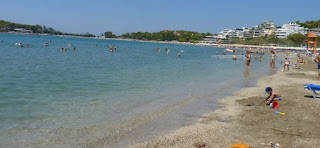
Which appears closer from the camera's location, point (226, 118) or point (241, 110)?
point (226, 118)

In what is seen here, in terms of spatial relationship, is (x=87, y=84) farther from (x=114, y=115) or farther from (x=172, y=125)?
(x=172, y=125)

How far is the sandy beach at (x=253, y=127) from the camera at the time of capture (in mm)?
6898

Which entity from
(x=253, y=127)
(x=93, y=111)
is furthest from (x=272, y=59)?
(x=93, y=111)

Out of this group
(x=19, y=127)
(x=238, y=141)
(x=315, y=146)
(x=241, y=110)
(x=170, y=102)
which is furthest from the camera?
(x=170, y=102)

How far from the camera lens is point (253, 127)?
8.20 metres

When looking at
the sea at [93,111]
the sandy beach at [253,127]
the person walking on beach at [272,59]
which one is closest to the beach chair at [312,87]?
the sandy beach at [253,127]

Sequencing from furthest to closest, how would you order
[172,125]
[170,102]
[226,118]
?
[170,102]
[226,118]
[172,125]

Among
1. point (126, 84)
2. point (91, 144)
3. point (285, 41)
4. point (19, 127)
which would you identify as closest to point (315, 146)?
point (91, 144)

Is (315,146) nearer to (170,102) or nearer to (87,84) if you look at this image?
(170,102)

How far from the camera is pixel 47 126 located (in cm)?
798

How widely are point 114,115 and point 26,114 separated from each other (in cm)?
265

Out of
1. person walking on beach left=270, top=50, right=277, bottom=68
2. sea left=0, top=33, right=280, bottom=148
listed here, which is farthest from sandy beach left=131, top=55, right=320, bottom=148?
person walking on beach left=270, top=50, right=277, bottom=68

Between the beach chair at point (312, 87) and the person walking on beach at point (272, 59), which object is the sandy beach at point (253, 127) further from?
the person walking on beach at point (272, 59)

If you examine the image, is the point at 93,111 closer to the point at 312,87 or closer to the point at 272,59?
the point at 312,87
